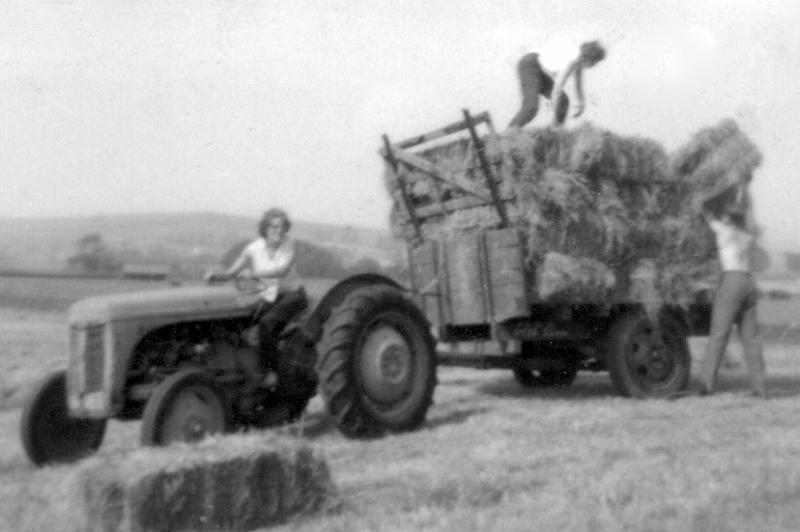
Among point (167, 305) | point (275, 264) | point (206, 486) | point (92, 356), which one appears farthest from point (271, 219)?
point (206, 486)

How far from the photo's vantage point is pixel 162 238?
3123 cm

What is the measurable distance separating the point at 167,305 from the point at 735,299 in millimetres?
5106

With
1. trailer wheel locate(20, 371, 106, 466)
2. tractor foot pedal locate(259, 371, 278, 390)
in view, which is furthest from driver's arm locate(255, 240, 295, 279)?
trailer wheel locate(20, 371, 106, 466)

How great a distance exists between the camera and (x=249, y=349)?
8000mm

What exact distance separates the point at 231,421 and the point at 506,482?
2418mm

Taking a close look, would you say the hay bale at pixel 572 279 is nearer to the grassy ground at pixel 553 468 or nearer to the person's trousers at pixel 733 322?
the grassy ground at pixel 553 468

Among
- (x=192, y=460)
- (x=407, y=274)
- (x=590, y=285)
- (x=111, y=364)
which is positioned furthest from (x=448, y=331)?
(x=192, y=460)

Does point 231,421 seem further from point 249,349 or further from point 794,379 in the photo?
point 794,379

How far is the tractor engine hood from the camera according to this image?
287 inches

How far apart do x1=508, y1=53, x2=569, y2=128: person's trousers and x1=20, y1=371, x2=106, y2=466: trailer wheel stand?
495cm

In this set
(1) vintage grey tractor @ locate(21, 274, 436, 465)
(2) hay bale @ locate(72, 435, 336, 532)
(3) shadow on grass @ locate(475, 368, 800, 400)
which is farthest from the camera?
(3) shadow on grass @ locate(475, 368, 800, 400)

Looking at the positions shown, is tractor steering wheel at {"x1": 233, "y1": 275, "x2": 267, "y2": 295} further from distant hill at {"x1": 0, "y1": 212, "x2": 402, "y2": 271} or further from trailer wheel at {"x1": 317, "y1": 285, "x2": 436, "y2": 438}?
distant hill at {"x1": 0, "y1": 212, "x2": 402, "y2": 271}

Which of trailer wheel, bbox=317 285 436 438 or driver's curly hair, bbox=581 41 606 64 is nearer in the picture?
trailer wheel, bbox=317 285 436 438

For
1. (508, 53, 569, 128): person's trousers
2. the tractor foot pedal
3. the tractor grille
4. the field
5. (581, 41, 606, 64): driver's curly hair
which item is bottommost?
the field
